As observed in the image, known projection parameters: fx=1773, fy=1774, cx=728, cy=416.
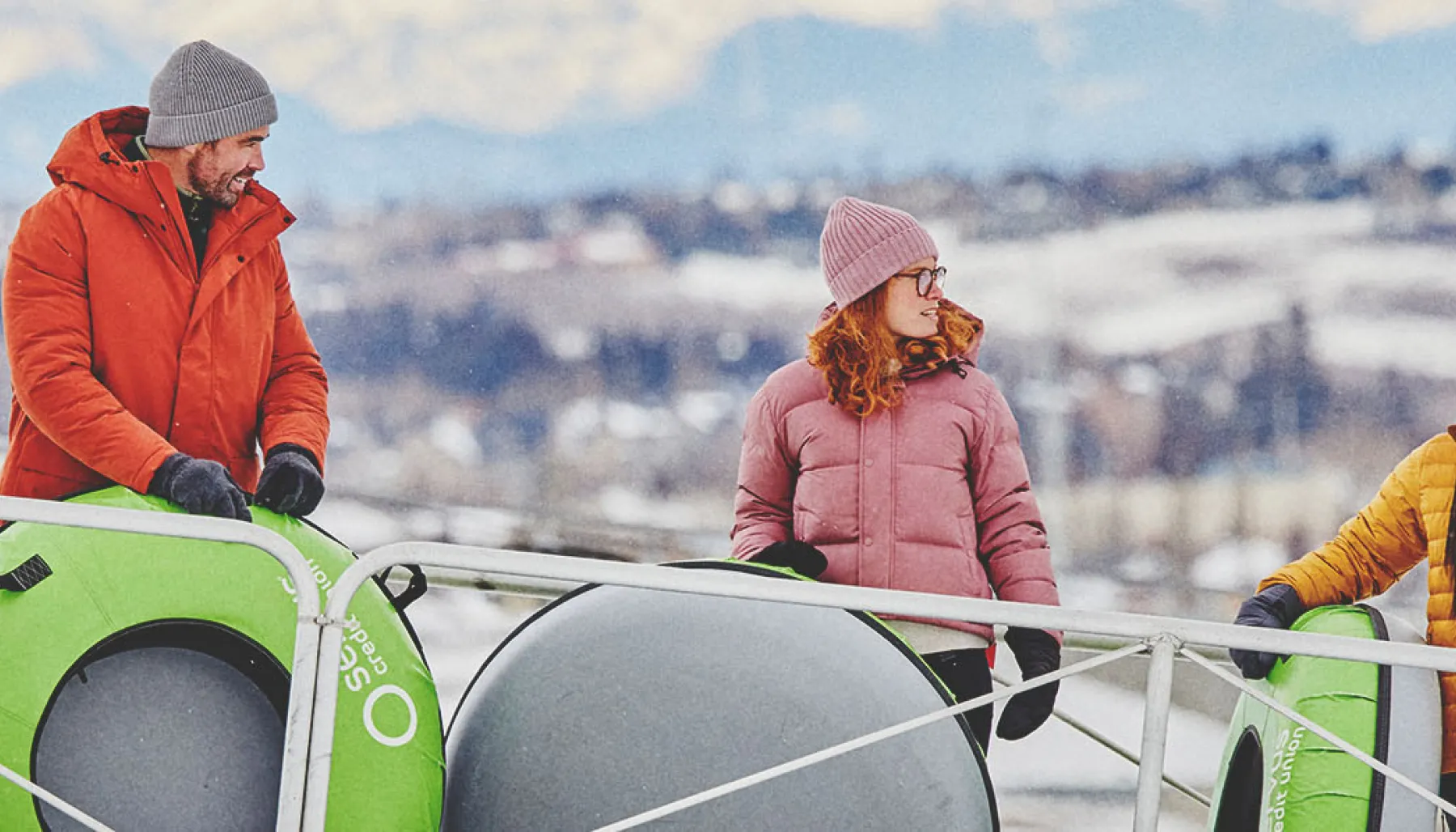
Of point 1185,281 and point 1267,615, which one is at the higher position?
point 1185,281

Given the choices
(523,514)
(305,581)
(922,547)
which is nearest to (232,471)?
(305,581)

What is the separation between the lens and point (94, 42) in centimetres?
1134

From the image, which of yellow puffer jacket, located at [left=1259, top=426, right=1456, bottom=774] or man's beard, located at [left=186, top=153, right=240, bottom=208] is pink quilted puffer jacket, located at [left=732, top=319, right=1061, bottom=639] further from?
man's beard, located at [left=186, top=153, right=240, bottom=208]

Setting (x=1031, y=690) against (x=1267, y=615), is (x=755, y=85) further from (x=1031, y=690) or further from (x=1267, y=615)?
(x=1031, y=690)

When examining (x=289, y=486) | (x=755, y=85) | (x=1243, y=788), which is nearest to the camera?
(x=289, y=486)

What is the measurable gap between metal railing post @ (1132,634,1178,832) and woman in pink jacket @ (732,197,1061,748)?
0.21m

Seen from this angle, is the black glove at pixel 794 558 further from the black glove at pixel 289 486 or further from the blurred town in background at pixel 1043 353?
the blurred town in background at pixel 1043 353

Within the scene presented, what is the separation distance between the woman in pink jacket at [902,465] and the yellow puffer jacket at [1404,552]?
29cm

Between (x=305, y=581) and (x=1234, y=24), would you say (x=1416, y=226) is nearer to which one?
(x=1234, y=24)

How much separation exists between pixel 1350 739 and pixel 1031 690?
293 millimetres

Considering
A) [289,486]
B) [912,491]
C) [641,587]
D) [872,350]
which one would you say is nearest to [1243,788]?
[912,491]

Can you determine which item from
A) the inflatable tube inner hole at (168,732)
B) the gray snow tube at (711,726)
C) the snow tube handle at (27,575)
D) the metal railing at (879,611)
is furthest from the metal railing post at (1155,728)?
the snow tube handle at (27,575)

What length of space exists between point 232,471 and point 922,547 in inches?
26.8

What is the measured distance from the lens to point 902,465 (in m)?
1.72
